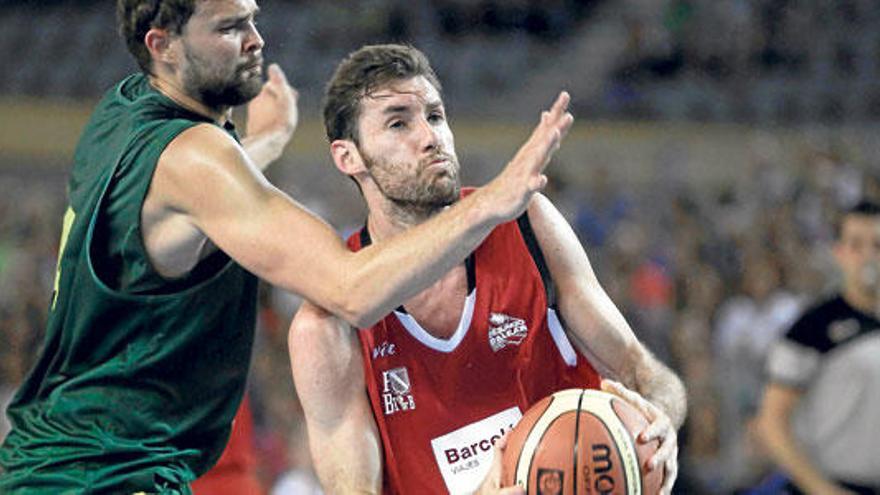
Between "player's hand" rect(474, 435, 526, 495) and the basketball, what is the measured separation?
14 millimetres

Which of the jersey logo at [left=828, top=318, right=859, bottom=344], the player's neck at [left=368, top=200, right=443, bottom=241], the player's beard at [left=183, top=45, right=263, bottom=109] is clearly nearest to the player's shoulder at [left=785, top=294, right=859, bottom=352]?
the jersey logo at [left=828, top=318, right=859, bottom=344]

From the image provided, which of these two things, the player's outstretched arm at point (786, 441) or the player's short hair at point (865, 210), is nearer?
the player's outstretched arm at point (786, 441)

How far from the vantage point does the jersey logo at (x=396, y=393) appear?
4305mm

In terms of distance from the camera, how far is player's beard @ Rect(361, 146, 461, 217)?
4.16m

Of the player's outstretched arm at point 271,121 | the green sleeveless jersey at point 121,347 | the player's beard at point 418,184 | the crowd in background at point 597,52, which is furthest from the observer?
the crowd in background at point 597,52

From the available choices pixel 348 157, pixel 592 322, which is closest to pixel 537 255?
pixel 592 322

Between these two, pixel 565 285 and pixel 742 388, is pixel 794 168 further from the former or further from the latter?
pixel 565 285

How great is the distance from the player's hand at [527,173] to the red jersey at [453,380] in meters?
0.86

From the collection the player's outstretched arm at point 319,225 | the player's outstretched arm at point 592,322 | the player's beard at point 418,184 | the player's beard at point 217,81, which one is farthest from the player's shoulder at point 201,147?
the player's outstretched arm at point 592,322

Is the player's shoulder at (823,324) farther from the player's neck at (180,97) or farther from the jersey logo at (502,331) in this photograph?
the player's neck at (180,97)

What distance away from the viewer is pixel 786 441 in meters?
7.07

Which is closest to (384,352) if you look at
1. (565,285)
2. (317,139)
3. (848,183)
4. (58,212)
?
(565,285)

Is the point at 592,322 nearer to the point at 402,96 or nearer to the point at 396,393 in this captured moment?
the point at 396,393

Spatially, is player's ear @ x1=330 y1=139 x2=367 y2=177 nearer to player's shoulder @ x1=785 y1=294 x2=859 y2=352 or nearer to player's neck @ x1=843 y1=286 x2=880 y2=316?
player's shoulder @ x1=785 y1=294 x2=859 y2=352
